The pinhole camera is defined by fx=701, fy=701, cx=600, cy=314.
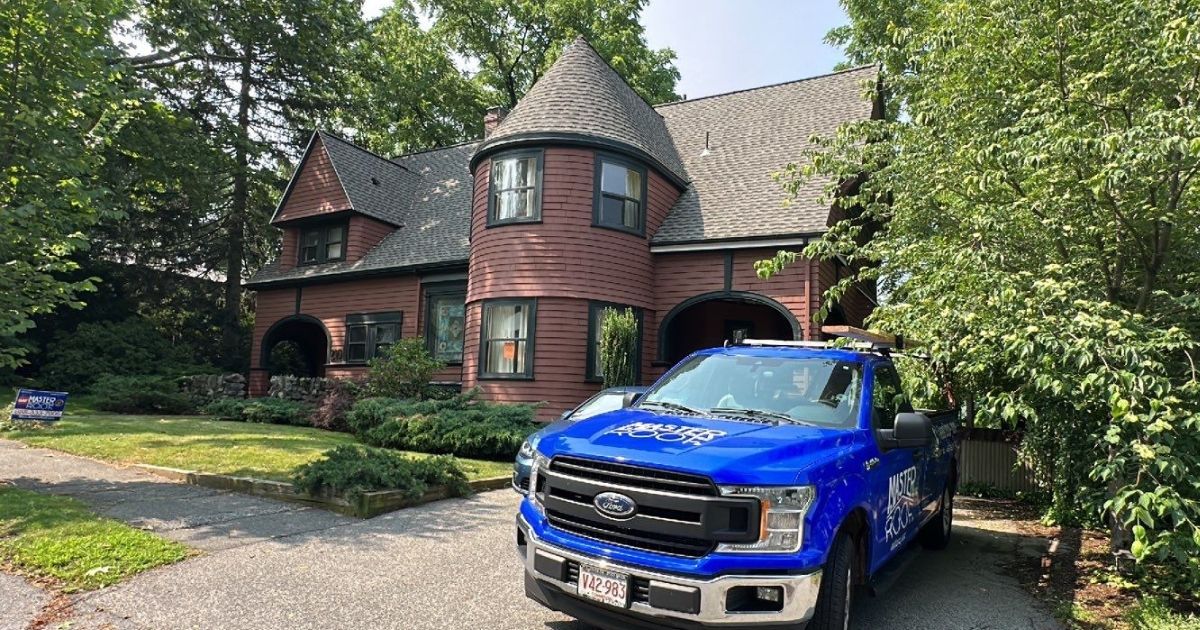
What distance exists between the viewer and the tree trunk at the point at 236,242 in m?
26.6

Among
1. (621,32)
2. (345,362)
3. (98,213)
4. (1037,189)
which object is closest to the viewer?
(1037,189)

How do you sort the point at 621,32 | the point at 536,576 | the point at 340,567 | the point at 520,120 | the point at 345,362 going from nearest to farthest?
the point at 536,576 → the point at 340,567 → the point at 520,120 → the point at 345,362 → the point at 621,32

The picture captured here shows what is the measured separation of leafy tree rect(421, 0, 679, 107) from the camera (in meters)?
31.5

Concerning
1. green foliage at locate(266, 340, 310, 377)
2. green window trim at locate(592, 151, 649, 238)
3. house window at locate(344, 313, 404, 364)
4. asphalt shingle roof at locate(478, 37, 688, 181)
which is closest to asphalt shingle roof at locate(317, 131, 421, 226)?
house window at locate(344, 313, 404, 364)

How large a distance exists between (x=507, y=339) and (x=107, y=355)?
14710mm

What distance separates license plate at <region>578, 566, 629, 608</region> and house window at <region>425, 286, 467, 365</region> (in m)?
14.7

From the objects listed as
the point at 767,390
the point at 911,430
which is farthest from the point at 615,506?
the point at 911,430

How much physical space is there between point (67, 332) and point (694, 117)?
20.7 m

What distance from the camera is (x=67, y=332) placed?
72.8 ft

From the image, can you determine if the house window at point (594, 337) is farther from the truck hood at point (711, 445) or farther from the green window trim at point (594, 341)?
the truck hood at point (711, 445)

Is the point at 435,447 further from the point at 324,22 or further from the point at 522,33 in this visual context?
the point at 522,33

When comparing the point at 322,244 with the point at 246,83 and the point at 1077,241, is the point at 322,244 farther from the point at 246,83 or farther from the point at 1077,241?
the point at 1077,241

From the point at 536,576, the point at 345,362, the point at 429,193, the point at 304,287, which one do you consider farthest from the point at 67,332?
the point at 536,576

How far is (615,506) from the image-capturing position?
3734 millimetres
